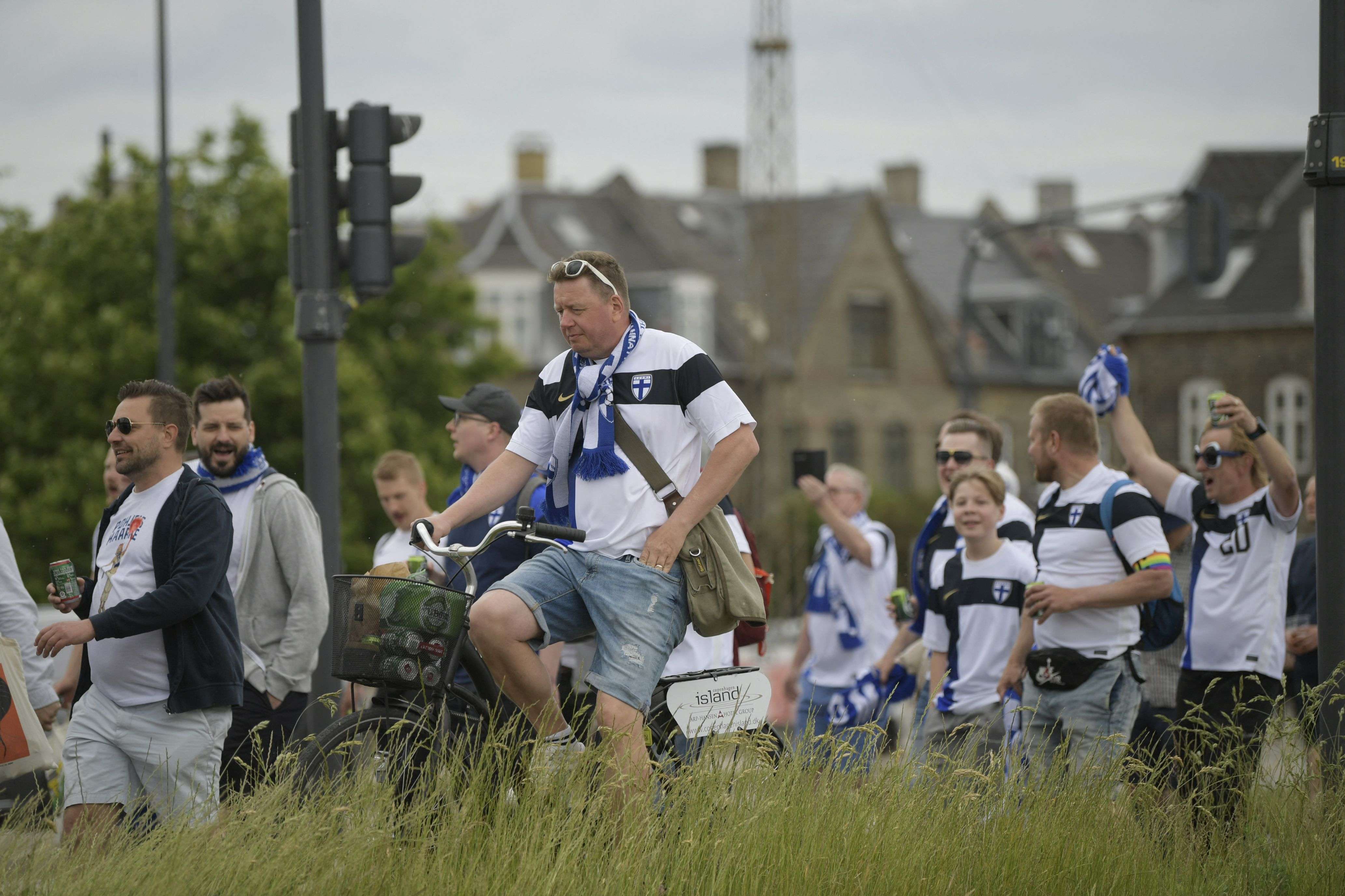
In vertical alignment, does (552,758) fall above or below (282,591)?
below

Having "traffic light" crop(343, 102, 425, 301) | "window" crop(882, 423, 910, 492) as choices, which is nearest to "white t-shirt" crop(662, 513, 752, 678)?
"traffic light" crop(343, 102, 425, 301)

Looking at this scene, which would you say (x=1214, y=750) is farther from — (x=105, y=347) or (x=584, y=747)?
(x=105, y=347)

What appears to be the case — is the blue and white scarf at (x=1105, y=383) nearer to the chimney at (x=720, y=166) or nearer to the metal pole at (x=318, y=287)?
the metal pole at (x=318, y=287)

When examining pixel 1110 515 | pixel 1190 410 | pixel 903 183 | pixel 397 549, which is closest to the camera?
pixel 1110 515

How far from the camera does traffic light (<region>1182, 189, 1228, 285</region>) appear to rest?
2131 centimetres

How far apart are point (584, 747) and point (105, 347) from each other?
83.7ft

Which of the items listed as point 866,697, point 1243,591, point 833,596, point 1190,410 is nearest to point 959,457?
point 1243,591

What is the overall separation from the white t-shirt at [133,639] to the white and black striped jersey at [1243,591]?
4.30 metres

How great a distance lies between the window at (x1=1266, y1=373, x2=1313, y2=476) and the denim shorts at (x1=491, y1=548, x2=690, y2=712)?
159ft

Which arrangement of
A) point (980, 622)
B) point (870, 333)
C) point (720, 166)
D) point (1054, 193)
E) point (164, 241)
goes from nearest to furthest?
point (980, 622)
point (164, 241)
point (870, 333)
point (720, 166)
point (1054, 193)

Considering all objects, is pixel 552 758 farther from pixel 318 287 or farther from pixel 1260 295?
pixel 1260 295

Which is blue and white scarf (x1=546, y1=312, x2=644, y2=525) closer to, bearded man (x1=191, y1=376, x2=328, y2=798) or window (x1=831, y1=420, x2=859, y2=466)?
bearded man (x1=191, y1=376, x2=328, y2=798)

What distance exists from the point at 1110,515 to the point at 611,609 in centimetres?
248

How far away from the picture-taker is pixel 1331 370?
614 cm
